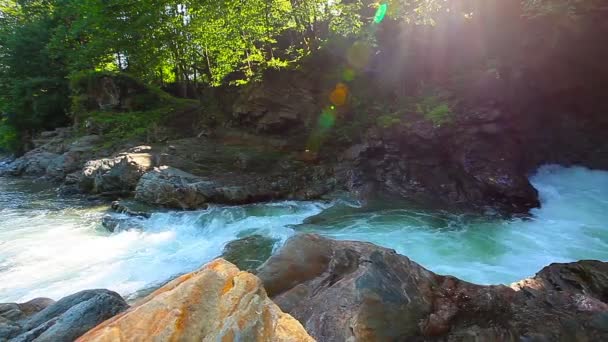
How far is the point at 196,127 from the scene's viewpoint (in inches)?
790

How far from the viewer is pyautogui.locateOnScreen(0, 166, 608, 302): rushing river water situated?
814cm

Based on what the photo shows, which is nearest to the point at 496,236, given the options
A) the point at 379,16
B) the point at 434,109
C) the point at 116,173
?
the point at 434,109

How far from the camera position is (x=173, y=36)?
2177 centimetres

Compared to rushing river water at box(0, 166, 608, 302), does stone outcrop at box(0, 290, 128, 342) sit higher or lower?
higher

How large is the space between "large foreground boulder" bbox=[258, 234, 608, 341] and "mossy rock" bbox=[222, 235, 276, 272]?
9.70 feet

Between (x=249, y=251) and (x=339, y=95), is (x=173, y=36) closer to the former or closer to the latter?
(x=339, y=95)

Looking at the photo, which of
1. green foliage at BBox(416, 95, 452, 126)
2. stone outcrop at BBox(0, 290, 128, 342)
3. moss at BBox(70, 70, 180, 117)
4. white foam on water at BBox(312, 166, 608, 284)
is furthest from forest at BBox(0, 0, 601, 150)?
stone outcrop at BBox(0, 290, 128, 342)

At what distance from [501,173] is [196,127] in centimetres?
1477

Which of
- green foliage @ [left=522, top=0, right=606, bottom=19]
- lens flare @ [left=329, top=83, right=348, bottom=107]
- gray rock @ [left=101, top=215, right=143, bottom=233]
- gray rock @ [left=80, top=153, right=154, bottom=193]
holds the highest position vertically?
green foliage @ [left=522, top=0, right=606, bottom=19]

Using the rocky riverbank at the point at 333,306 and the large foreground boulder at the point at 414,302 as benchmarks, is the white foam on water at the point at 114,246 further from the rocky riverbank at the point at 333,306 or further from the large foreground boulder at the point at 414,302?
the large foreground boulder at the point at 414,302

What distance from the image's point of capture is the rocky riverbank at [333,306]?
92.0 inches

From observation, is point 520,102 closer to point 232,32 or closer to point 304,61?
point 304,61

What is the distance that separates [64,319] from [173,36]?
69.4 ft

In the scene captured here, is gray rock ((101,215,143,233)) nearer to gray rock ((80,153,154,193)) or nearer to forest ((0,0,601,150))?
gray rock ((80,153,154,193))
